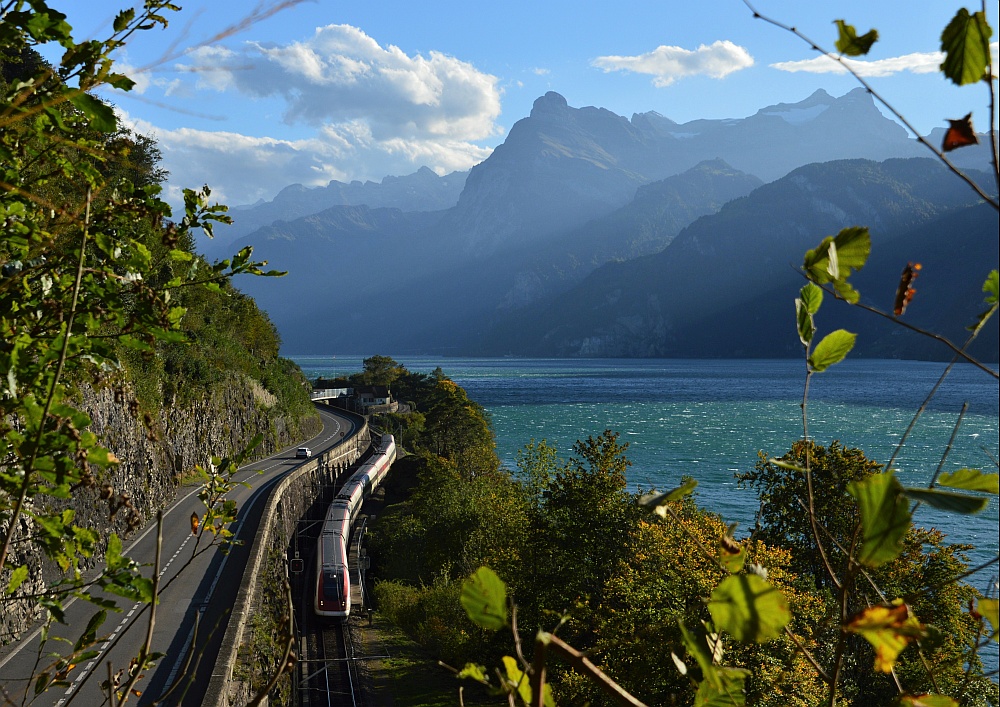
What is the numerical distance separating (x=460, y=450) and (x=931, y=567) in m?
47.1

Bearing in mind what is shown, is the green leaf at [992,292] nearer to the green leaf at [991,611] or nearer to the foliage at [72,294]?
the green leaf at [991,611]

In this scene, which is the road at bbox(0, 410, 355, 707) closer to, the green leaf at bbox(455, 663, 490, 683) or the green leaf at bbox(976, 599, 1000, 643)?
the green leaf at bbox(455, 663, 490, 683)

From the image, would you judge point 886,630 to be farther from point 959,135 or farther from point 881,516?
point 959,135

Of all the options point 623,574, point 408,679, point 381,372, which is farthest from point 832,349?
point 381,372

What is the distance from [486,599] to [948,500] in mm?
698

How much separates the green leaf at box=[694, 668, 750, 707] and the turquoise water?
3650 cm

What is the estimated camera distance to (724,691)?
133 cm

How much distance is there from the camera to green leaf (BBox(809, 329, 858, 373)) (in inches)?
57.6

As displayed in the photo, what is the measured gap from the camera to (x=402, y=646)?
31609 mm

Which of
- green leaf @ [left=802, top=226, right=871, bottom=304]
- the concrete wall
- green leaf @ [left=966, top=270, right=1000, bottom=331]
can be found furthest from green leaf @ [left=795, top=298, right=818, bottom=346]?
the concrete wall

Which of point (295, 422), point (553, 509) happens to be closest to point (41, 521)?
point (553, 509)

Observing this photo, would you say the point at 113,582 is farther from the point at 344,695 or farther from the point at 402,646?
the point at 402,646

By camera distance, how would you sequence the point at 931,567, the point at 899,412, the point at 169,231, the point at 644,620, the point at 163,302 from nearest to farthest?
the point at 169,231 < the point at 163,302 < the point at 644,620 < the point at 931,567 < the point at 899,412

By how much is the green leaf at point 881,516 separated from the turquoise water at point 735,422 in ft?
121
